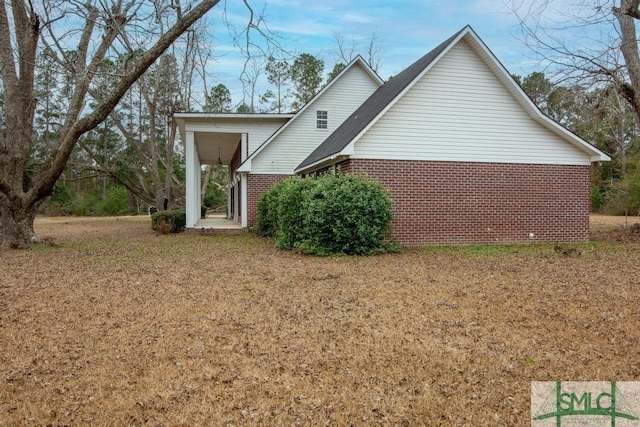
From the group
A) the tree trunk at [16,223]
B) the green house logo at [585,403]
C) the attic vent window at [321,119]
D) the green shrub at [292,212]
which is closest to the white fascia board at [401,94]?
the green shrub at [292,212]

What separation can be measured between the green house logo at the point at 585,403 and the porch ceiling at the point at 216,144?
16.8 meters

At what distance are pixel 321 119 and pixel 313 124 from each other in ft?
1.34

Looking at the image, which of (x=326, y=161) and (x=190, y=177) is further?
(x=190, y=177)

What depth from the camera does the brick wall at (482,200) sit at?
40.9 feet

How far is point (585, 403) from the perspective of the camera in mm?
3391

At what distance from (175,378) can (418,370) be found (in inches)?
81.4

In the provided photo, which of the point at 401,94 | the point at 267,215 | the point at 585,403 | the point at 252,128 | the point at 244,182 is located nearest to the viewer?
the point at 585,403

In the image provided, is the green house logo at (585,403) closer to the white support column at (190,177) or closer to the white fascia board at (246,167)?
the white fascia board at (246,167)

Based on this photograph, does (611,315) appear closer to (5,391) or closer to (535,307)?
(535,307)

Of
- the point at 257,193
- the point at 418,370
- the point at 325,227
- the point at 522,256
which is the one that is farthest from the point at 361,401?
the point at 257,193

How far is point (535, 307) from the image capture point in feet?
19.4

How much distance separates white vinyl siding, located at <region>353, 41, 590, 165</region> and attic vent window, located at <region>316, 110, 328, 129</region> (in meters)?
6.31

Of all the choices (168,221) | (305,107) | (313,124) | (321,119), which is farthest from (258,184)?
(168,221)

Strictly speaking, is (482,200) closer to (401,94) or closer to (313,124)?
(401,94)
